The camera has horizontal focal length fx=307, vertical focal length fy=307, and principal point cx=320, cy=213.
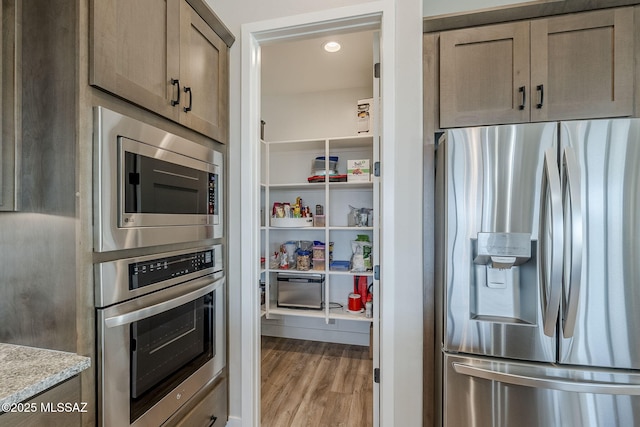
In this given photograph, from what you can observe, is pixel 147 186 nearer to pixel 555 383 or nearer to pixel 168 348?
pixel 168 348

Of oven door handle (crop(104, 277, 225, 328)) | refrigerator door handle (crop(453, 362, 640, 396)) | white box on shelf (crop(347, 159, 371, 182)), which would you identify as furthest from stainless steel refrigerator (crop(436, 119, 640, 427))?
white box on shelf (crop(347, 159, 371, 182))

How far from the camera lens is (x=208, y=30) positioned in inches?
60.9

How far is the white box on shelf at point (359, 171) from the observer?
2.74m

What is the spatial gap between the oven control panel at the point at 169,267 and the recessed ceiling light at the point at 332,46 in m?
1.74

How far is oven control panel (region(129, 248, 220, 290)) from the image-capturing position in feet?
3.64

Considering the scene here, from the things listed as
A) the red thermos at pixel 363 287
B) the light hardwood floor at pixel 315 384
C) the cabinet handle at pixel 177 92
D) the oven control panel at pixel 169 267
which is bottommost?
the light hardwood floor at pixel 315 384

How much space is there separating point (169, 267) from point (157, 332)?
255 millimetres

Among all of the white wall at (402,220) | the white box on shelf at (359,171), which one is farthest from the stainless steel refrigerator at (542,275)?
the white box on shelf at (359,171)

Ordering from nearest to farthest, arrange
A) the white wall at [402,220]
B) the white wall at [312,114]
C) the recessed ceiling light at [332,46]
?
the white wall at [402,220]
the recessed ceiling light at [332,46]
the white wall at [312,114]

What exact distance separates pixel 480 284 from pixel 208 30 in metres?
1.76

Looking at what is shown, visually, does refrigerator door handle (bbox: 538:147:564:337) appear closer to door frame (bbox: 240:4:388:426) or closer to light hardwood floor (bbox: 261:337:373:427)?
door frame (bbox: 240:4:388:426)

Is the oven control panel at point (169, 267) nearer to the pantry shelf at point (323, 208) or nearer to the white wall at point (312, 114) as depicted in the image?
the pantry shelf at point (323, 208)

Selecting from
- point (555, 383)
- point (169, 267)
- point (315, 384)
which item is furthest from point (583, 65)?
point (315, 384)

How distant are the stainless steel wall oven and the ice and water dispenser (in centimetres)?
123
